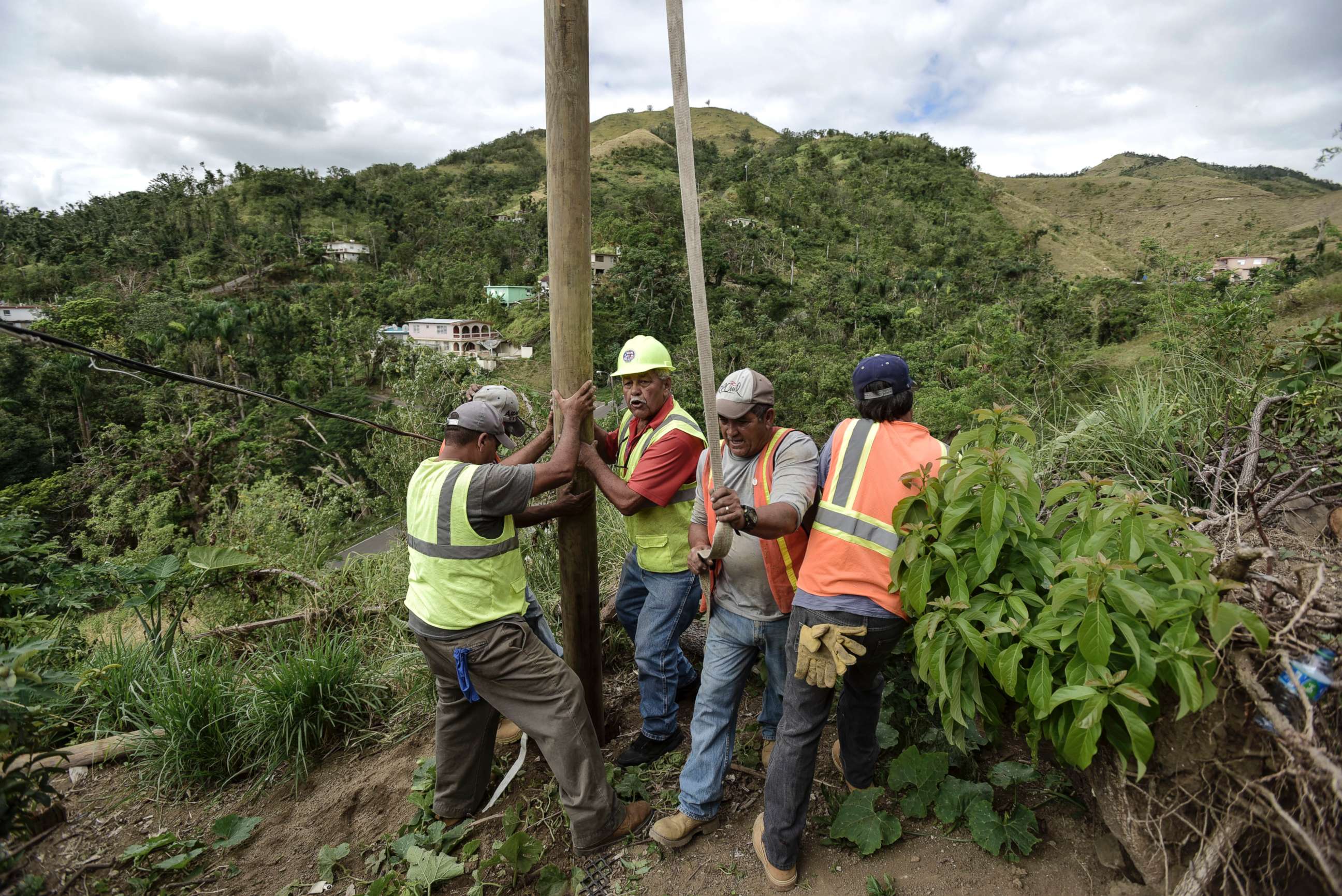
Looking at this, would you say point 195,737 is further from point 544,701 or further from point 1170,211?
point 1170,211

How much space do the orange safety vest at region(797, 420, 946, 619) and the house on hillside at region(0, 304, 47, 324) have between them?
5898cm

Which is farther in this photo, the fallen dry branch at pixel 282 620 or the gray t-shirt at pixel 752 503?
the fallen dry branch at pixel 282 620

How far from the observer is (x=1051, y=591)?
77.0 inches

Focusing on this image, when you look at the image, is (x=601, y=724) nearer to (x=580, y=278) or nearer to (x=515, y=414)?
(x=515, y=414)

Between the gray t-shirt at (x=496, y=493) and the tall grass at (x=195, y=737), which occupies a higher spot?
the gray t-shirt at (x=496, y=493)

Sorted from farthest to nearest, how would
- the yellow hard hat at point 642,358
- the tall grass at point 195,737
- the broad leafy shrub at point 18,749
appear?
the tall grass at point 195,737
the yellow hard hat at point 642,358
the broad leafy shrub at point 18,749

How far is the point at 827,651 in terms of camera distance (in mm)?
2416

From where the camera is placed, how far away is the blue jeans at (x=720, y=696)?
9.13 ft

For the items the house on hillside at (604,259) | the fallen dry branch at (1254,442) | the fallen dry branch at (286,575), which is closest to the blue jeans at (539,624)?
the fallen dry branch at (286,575)

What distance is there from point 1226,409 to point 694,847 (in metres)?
3.39

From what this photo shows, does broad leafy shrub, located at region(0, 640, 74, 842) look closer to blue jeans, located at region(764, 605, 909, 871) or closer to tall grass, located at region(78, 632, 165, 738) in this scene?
tall grass, located at region(78, 632, 165, 738)

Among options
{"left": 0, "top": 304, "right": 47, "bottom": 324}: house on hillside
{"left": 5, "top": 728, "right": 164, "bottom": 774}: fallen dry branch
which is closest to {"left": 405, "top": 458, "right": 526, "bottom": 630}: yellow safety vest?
{"left": 5, "top": 728, "right": 164, "bottom": 774}: fallen dry branch

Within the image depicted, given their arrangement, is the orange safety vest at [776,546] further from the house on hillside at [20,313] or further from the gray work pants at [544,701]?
the house on hillside at [20,313]

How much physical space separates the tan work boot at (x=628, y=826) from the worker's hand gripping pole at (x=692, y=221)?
1366 millimetres
